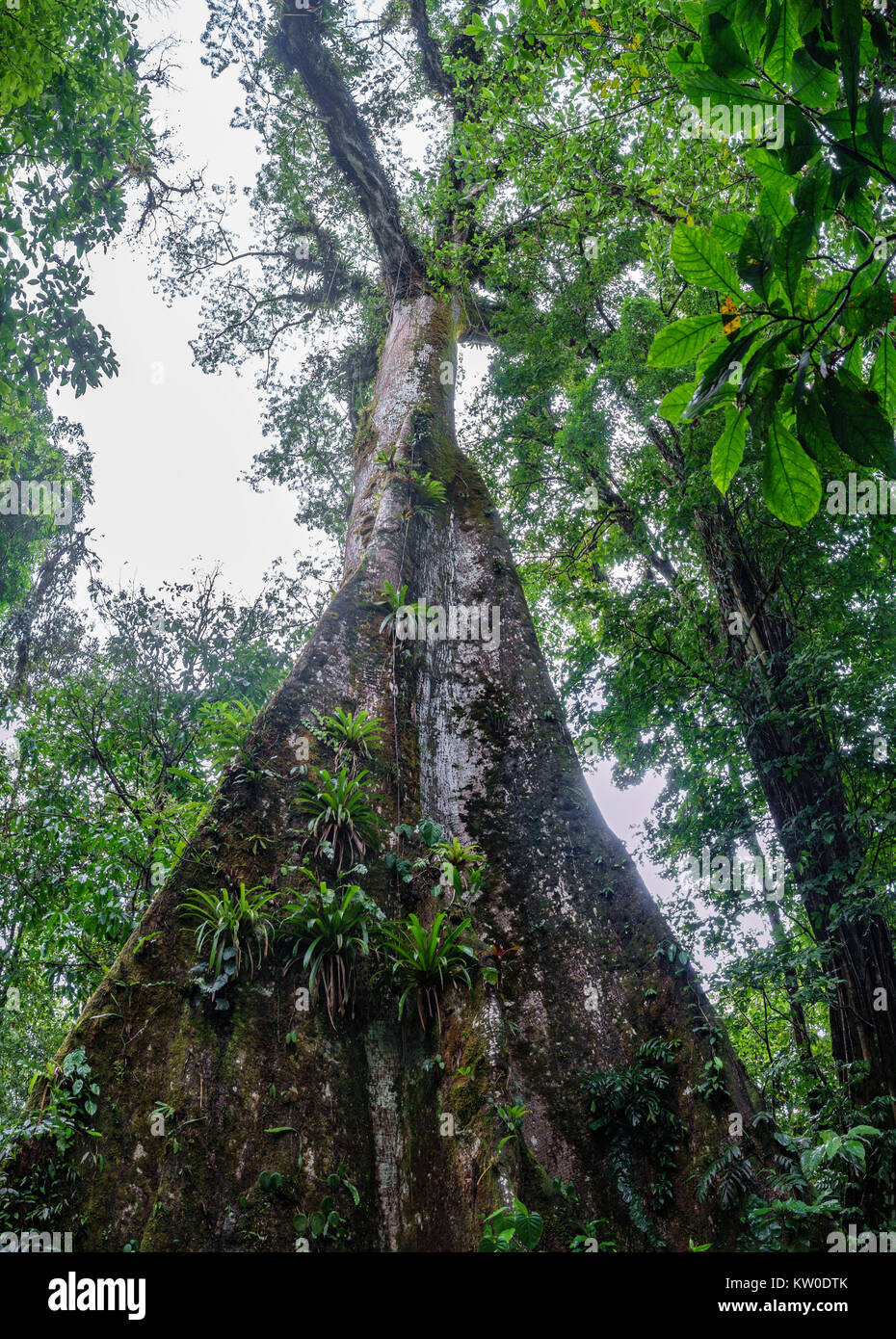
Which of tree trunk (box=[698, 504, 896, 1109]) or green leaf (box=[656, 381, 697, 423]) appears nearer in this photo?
green leaf (box=[656, 381, 697, 423])

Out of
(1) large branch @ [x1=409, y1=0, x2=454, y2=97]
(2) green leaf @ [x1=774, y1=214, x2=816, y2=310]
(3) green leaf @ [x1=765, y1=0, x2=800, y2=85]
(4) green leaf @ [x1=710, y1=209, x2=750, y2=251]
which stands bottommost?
(2) green leaf @ [x1=774, y1=214, x2=816, y2=310]

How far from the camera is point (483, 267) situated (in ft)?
35.0

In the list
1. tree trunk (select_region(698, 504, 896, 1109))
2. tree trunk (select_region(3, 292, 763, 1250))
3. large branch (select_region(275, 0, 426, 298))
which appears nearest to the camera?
tree trunk (select_region(3, 292, 763, 1250))

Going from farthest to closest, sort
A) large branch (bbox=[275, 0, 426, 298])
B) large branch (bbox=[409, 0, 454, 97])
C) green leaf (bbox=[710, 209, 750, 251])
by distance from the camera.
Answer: large branch (bbox=[409, 0, 454, 97]) → large branch (bbox=[275, 0, 426, 298]) → green leaf (bbox=[710, 209, 750, 251])

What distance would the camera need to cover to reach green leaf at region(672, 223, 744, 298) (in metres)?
1.27

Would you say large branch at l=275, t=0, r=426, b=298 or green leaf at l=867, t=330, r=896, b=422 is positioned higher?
large branch at l=275, t=0, r=426, b=298

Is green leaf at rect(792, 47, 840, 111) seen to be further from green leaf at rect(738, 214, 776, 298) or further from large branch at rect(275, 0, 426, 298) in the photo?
large branch at rect(275, 0, 426, 298)

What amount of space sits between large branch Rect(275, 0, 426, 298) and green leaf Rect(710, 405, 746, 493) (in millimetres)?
10135

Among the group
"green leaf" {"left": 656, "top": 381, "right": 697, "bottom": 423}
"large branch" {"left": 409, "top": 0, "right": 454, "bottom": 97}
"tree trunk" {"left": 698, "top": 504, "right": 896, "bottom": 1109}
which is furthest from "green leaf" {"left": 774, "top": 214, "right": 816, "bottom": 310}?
"large branch" {"left": 409, "top": 0, "right": 454, "bottom": 97}

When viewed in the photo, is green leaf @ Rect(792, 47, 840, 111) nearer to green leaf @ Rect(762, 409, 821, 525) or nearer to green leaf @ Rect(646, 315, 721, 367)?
green leaf @ Rect(646, 315, 721, 367)

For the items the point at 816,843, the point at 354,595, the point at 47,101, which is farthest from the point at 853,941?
the point at 47,101

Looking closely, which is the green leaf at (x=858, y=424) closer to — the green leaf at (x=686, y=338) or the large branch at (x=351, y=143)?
the green leaf at (x=686, y=338)

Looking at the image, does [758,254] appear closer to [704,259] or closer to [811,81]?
[704,259]

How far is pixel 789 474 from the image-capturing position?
1297mm
